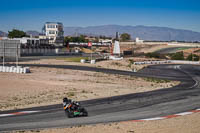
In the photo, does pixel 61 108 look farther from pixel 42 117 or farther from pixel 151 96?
pixel 151 96

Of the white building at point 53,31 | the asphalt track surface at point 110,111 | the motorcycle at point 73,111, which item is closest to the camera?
the asphalt track surface at point 110,111

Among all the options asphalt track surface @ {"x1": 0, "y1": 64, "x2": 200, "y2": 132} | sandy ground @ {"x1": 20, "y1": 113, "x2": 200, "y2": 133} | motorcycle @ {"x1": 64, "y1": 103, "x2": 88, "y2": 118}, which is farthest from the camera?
motorcycle @ {"x1": 64, "y1": 103, "x2": 88, "y2": 118}

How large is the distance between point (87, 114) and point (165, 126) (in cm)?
465

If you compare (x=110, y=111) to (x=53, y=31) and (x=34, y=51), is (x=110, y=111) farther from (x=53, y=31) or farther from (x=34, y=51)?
(x=53, y=31)

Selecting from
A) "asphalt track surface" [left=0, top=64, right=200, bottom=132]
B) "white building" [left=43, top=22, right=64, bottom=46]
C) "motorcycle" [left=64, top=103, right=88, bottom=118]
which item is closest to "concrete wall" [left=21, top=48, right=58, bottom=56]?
"white building" [left=43, top=22, right=64, bottom=46]

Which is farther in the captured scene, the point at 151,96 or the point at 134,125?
the point at 151,96

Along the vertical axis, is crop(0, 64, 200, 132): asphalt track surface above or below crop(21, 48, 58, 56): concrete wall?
below

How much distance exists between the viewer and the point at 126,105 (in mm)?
21125

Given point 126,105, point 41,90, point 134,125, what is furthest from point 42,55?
point 134,125

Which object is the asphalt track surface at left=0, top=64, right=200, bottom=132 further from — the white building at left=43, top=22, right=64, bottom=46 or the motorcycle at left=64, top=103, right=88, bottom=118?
the white building at left=43, top=22, right=64, bottom=46

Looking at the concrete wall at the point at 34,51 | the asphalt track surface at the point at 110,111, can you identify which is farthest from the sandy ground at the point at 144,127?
the concrete wall at the point at 34,51

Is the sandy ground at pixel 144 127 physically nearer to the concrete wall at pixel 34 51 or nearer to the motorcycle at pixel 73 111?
the motorcycle at pixel 73 111

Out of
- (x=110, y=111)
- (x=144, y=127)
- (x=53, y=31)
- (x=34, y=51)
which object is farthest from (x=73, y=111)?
(x=53, y=31)

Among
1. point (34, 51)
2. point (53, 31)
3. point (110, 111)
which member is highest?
point (53, 31)
